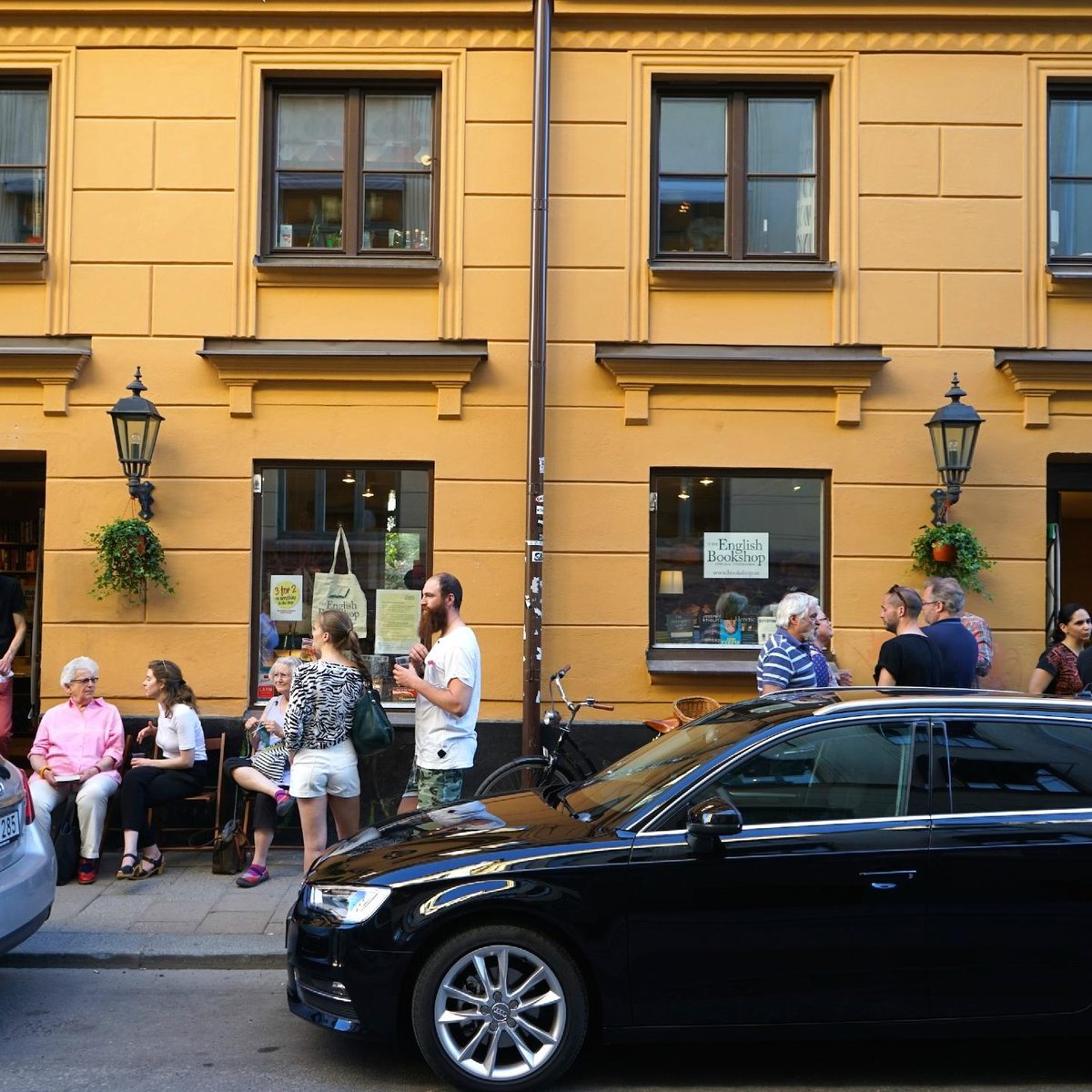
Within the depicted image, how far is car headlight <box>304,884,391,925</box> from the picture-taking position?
184 inches

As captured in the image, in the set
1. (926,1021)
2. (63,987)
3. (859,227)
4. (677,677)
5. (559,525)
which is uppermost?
(859,227)

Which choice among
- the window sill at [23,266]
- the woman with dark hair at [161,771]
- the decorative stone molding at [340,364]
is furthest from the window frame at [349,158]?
the woman with dark hair at [161,771]

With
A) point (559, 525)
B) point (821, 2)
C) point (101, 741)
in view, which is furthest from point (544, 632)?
point (821, 2)

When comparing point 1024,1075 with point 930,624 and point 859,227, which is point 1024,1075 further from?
point 859,227

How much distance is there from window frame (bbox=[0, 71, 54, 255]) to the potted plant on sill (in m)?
6.70

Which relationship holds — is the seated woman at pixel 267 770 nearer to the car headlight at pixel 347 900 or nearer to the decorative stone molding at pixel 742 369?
the car headlight at pixel 347 900

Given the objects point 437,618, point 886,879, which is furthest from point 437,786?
point 886,879

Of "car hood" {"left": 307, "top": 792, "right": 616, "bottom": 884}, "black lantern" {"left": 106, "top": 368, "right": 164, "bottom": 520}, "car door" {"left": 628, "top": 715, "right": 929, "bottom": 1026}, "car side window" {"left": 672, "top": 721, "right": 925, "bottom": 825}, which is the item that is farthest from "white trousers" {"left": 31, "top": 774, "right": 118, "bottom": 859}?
"car side window" {"left": 672, "top": 721, "right": 925, "bottom": 825}

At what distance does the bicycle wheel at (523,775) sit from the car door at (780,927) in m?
3.72

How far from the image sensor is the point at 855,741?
4859 millimetres

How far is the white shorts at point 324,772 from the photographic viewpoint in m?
7.01

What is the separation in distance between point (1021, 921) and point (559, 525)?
16.2ft

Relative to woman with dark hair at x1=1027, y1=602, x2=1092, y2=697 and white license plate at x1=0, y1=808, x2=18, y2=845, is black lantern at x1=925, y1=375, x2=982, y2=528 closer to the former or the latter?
woman with dark hair at x1=1027, y1=602, x2=1092, y2=697

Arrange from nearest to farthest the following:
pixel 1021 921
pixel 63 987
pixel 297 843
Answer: pixel 1021 921
pixel 63 987
pixel 297 843
